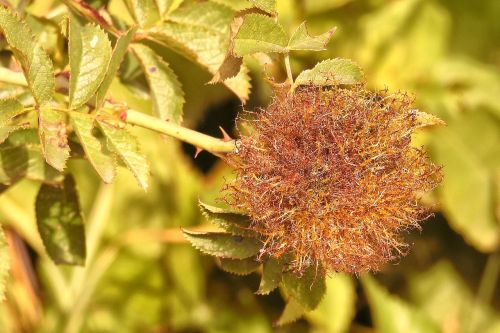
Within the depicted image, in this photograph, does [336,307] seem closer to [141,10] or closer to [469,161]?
[469,161]

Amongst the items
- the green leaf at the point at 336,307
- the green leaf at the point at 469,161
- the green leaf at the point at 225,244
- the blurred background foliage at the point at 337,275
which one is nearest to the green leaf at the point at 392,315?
the blurred background foliage at the point at 337,275

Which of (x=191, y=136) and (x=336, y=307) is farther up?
(x=191, y=136)

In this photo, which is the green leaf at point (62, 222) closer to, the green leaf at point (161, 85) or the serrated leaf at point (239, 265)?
the green leaf at point (161, 85)

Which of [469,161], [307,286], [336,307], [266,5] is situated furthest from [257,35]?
[469,161]

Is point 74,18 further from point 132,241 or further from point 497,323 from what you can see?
point 497,323

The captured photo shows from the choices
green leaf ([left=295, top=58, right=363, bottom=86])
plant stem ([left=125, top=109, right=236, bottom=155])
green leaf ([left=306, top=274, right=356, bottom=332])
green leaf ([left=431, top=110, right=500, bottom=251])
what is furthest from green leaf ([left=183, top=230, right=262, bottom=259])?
green leaf ([left=431, top=110, right=500, bottom=251])
